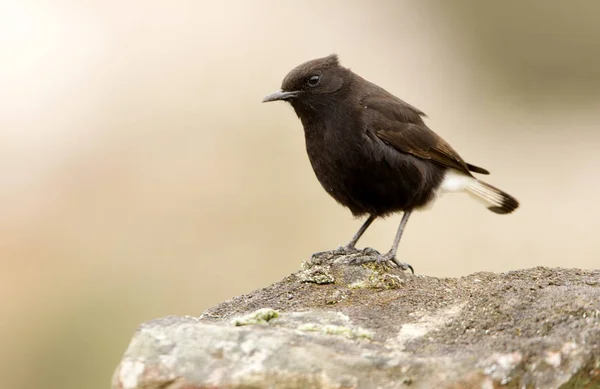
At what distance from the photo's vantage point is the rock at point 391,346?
3.53 metres

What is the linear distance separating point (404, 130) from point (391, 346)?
3149mm

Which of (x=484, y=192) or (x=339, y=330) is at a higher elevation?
(x=484, y=192)

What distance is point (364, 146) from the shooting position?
6398mm

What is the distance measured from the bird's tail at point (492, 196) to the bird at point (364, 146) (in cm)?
75

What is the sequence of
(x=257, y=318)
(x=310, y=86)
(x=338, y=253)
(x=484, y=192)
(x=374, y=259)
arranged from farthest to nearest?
1. (x=484, y=192)
2. (x=310, y=86)
3. (x=338, y=253)
4. (x=374, y=259)
5. (x=257, y=318)

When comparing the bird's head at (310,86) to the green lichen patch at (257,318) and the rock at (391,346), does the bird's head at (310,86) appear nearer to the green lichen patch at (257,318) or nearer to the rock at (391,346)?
the rock at (391,346)

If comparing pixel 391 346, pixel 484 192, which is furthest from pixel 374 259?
pixel 484 192

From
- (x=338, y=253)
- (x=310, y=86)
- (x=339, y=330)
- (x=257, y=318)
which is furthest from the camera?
(x=310, y=86)

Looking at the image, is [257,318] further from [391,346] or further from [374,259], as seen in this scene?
[374,259]

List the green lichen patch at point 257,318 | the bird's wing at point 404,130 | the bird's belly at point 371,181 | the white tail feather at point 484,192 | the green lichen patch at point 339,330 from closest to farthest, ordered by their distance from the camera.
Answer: the green lichen patch at point 339,330 < the green lichen patch at point 257,318 < the bird's belly at point 371,181 < the bird's wing at point 404,130 < the white tail feather at point 484,192

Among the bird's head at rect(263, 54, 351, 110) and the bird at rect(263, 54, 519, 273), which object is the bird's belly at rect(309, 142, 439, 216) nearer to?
the bird at rect(263, 54, 519, 273)

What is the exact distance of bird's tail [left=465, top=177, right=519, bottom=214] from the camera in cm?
789

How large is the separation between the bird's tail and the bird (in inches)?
29.7

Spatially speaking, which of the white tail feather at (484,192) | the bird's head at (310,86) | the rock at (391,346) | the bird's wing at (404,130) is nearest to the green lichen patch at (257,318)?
the rock at (391,346)
